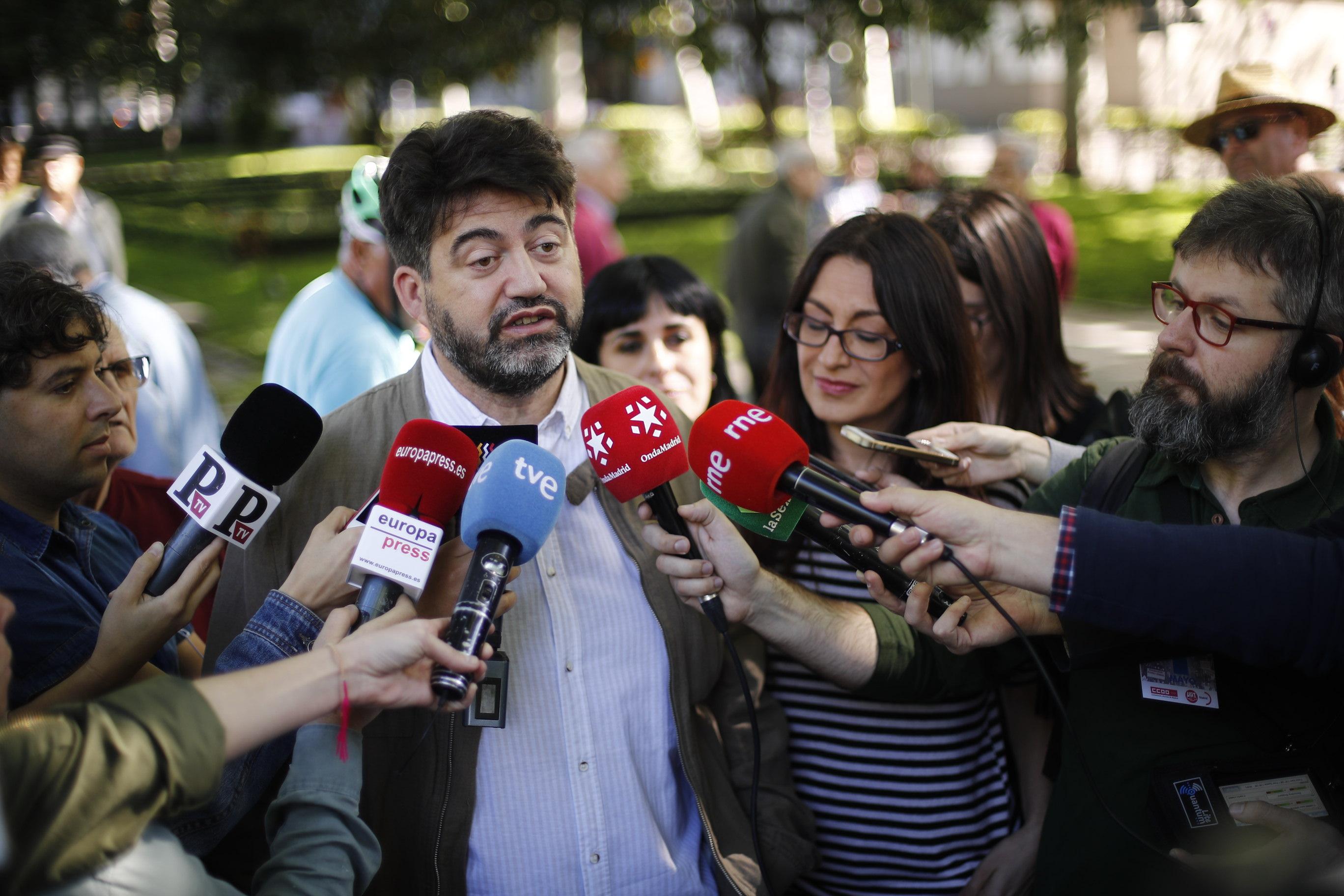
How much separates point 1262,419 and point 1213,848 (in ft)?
2.64

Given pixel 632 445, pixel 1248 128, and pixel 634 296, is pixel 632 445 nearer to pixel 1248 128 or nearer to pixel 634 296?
pixel 634 296

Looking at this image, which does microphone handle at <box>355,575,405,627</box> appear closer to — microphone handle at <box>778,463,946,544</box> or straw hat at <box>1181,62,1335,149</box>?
microphone handle at <box>778,463,946,544</box>

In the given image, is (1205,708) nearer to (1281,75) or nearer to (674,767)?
(674,767)

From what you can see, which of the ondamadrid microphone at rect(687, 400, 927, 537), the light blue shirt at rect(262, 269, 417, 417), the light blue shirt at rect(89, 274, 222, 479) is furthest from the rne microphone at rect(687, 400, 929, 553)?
the light blue shirt at rect(89, 274, 222, 479)

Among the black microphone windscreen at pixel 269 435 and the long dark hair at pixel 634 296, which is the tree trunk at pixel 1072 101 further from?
the black microphone windscreen at pixel 269 435

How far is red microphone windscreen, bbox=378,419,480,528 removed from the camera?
5.90 ft

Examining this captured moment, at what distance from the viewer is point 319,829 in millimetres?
1628

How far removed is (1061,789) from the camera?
2.17 meters

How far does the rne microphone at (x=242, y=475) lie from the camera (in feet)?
6.14

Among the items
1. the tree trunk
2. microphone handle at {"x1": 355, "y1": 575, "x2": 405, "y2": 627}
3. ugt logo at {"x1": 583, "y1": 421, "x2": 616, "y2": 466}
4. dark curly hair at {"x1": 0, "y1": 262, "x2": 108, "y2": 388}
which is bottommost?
microphone handle at {"x1": 355, "y1": 575, "x2": 405, "y2": 627}

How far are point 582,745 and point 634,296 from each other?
1.76 metres

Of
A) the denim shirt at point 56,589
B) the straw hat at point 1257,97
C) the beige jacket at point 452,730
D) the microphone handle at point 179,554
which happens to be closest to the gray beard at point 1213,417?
the beige jacket at point 452,730

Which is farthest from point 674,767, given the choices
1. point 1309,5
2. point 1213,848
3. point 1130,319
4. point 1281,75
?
point 1309,5

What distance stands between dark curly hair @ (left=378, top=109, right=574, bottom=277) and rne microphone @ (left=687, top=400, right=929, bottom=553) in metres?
0.66
